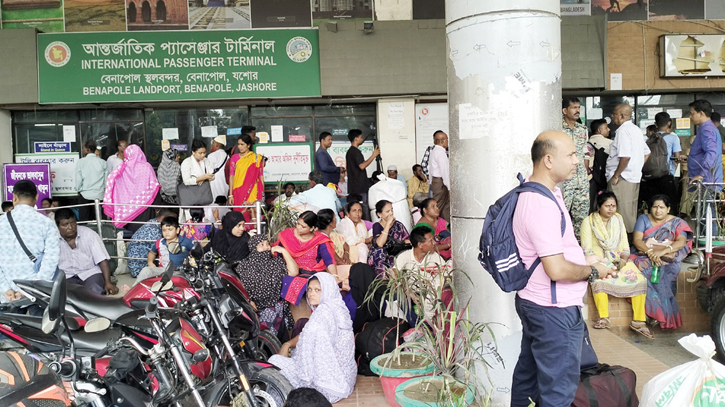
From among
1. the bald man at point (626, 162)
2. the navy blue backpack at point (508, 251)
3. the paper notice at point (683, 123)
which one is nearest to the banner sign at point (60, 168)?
the bald man at point (626, 162)

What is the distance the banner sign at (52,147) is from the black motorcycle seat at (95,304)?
25.0 ft

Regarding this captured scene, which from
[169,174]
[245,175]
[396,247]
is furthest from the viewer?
[169,174]

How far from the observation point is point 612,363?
4.81 metres

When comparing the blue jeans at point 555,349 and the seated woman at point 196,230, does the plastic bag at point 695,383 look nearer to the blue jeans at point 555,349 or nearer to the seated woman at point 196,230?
the blue jeans at point 555,349

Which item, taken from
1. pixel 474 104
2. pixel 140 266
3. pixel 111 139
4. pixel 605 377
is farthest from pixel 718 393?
pixel 111 139

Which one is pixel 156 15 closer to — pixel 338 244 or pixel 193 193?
pixel 193 193

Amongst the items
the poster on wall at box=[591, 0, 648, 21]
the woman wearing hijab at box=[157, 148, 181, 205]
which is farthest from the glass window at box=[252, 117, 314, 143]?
the poster on wall at box=[591, 0, 648, 21]

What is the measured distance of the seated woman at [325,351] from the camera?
4.61m

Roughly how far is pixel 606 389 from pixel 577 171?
11.2 ft

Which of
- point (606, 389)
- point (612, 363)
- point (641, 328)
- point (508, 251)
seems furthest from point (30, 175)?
point (606, 389)

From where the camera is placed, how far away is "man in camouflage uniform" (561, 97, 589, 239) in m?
6.55

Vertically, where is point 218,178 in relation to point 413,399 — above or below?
above

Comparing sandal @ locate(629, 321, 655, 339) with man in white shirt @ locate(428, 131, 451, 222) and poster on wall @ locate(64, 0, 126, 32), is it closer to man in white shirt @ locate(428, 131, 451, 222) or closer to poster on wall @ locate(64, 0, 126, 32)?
man in white shirt @ locate(428, 131, 451, 222)

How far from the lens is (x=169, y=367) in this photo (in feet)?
10.9
